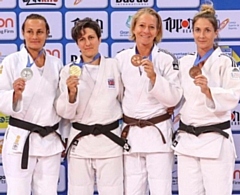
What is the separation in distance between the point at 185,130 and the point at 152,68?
0.40 m

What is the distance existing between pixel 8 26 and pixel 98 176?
1382 mm

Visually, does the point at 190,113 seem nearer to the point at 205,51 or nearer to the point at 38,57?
the point at 205,51

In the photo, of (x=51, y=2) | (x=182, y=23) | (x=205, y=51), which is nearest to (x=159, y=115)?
(x=205, y=51)

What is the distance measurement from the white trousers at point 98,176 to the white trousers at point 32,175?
0.12 metres

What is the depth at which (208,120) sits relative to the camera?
8.63 ft

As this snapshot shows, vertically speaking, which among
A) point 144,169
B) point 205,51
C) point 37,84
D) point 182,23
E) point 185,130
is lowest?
point 144,169

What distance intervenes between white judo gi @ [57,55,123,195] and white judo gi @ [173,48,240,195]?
1.22 feet

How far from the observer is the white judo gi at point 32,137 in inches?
104

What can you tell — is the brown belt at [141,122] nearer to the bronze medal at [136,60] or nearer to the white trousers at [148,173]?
the white trousers at [148,173]

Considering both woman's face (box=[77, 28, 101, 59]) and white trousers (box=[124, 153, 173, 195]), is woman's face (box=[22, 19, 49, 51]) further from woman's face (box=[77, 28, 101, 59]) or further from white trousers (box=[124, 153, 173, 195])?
white trousers (box=[124, 153, 173, 195])

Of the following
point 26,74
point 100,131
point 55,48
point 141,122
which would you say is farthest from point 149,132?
point 55,48

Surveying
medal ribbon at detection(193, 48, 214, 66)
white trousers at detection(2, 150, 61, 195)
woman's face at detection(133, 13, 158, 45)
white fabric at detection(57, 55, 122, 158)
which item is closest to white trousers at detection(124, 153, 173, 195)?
white fabric at detection(57, 55, 122, 158)

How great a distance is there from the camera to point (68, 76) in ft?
8.96

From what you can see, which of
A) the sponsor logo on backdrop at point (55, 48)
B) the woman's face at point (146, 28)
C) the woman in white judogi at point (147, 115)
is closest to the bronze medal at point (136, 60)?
the woman in white judogi at point (147, 115)
